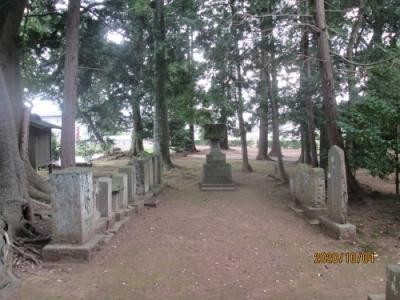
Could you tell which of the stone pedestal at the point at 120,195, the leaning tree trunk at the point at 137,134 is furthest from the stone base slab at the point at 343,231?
the leaning tree trunk at the point at 137,134

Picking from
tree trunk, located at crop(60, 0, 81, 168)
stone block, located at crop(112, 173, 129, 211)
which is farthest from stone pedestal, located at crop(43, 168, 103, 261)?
tree trunk, located at crop(60, 0, 81, 168)

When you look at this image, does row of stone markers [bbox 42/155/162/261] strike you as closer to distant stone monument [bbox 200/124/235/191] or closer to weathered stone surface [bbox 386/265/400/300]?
weathered stone surface [bbox 386/265/400/300]

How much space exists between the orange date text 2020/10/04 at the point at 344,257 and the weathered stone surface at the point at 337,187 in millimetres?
1105

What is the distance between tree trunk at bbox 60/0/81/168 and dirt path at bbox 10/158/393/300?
3.09 metres

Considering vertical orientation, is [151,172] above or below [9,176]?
below

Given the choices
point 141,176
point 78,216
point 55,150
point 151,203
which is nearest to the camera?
point 78,216

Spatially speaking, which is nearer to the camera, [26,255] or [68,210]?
[26,255]

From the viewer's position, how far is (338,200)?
737 centimetres

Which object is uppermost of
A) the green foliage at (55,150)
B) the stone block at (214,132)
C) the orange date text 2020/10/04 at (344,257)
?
the stone block at (214,132)

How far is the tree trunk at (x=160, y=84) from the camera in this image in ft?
Answer: 50.3

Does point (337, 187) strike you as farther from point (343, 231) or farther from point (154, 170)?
point (154, 170)

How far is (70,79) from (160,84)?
778cm

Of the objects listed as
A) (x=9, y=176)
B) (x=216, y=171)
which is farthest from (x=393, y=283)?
(x=216, y=171)

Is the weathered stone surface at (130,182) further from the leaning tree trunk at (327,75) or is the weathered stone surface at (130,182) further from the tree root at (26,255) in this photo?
the leaning tree trunk at (327,75)
